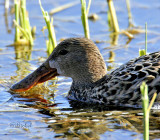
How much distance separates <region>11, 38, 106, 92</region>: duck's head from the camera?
7.33m

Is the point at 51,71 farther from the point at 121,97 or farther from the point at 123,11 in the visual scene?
the point at 123,11

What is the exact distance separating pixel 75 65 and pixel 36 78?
76 centimetres

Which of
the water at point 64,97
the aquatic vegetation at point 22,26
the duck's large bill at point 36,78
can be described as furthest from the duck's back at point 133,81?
the aquatic vegetation at point 22,26

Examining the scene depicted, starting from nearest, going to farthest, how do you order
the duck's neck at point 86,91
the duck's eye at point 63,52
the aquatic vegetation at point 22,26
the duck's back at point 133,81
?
the duck's back at point 133,81 → the duck's neck at point 86,91 → the duck's eye at point 63,52 → the aquatic vegetation at point 22,26

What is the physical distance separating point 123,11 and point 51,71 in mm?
5502

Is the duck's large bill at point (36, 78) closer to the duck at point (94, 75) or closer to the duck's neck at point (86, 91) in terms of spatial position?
the duck at point (94, 75)

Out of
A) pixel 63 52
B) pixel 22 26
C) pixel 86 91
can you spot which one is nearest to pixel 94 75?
pixel 86 91

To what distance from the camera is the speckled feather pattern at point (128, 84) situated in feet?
22.0

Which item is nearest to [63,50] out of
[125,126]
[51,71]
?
[51,71]

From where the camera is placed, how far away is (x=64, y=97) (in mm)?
7605

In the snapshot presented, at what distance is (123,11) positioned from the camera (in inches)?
499

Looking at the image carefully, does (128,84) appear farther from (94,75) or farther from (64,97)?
(64,97)

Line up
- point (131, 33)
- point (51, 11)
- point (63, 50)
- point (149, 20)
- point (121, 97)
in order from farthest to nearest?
point (51, 11), point (149, 20), point (131, 33), point (63, 50), point (121, 97)

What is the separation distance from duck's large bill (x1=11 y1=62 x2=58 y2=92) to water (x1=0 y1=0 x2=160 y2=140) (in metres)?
0.15
